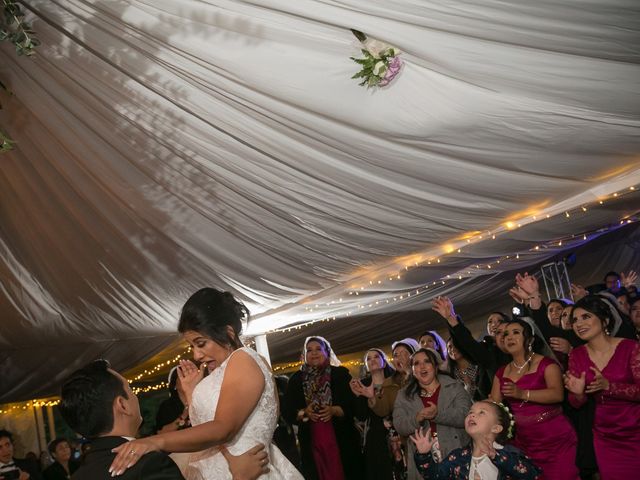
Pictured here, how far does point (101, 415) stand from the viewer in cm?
238

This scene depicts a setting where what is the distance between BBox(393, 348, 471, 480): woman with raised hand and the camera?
5.05 m

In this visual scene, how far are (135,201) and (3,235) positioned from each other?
1.46 metres

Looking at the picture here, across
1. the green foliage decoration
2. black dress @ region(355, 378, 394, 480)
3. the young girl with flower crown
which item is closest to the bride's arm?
the young girl with flower crown

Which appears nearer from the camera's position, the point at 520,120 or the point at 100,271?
the point at 520,120

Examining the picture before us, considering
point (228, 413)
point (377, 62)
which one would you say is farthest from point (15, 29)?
point (228, 413)

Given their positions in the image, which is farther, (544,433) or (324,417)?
(324,417)

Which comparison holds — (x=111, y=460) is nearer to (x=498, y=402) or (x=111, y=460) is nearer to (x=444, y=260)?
(x=498, y=402)

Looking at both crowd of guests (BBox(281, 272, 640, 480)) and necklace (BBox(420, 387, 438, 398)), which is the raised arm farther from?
necklace (BBox(420, 387, 438, 398))

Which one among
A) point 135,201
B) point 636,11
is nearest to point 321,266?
point 135,201

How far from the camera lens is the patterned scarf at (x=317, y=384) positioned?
687 cm

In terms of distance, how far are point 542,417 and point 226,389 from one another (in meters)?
2.66

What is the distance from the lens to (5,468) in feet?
23.6

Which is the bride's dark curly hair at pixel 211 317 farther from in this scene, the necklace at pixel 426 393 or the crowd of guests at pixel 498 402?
the necklace at pixel 426 393

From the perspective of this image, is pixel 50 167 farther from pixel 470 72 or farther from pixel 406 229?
pixel 470 72
